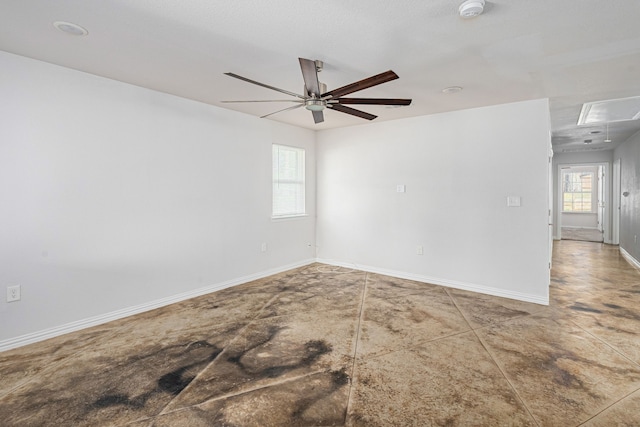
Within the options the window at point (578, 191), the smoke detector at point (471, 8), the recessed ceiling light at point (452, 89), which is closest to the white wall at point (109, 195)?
the recessed ceiling light at point (452, 89)

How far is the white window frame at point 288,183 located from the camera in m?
5.23

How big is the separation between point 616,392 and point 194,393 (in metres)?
2.72

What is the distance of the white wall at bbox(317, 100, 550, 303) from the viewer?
3.88 metres

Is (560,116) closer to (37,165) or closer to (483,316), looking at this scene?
(483,316)

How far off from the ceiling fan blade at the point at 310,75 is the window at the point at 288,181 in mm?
2723

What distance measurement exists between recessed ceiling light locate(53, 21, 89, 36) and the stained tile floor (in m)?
2.43

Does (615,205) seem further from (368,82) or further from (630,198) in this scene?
(368,82)

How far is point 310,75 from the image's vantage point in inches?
89.7

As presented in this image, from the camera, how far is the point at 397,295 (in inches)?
161

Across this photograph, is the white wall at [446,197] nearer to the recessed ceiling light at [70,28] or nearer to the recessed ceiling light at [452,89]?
the recessed ceiling light at [452,89]

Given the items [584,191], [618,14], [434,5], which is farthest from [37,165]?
[584,191]

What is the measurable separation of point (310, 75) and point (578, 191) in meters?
13.2

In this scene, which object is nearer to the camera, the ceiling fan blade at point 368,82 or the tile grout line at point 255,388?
the tile grout line at point 255,388

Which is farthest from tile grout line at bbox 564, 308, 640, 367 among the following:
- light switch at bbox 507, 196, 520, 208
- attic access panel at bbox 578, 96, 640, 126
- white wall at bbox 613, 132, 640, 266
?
white wall at bbox 613, 132, 640, 266
